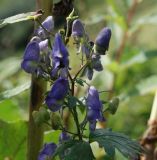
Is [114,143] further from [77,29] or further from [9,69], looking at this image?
[9,69]

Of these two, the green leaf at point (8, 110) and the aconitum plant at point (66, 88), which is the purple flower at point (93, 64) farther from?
the green leaf at point (8, 110)

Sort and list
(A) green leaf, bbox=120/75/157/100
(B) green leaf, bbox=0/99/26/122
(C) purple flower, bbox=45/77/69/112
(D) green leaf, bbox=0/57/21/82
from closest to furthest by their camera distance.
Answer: (C) purple flower, bbox=45/77/69/112 → (B) green leaf, bbox=0/99/26/122 → (A) green leaf, bbox=120/75/157/100 → (D) green leaf, bbox=0/57/21/82

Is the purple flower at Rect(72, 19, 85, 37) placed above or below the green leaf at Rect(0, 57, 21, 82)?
above

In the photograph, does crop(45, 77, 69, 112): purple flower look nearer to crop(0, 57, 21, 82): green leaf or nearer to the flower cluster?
the flower cluster

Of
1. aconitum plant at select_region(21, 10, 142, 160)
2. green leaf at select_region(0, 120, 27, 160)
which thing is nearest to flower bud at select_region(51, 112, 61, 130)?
aconitum plant at select_region(21, 10, 142, 160)

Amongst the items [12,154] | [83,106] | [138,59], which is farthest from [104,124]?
[83,106]

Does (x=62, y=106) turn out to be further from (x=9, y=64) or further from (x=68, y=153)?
(x=9, y=64)

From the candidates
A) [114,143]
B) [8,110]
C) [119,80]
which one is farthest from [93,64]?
[119,80]
